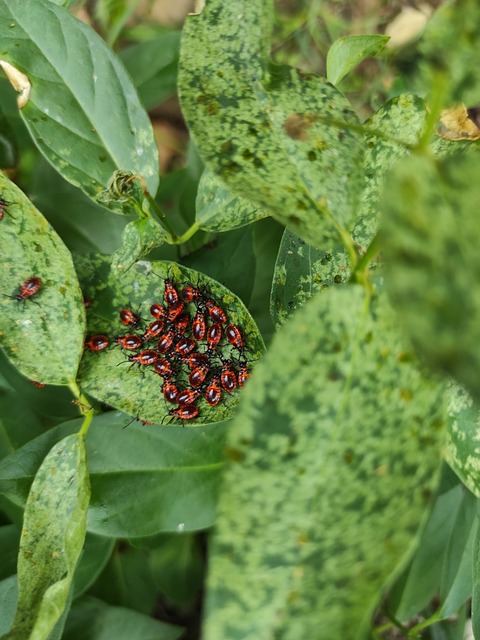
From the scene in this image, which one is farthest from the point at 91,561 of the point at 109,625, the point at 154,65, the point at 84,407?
the point at 154,65

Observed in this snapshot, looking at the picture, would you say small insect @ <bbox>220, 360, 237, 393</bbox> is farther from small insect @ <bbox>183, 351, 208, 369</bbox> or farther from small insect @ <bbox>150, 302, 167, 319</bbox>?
small insect @ <bbox>150, 302, 167, 319</bbox>

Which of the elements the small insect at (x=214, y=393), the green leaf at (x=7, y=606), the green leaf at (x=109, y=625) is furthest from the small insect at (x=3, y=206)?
the green leaf at (x=109, y=625)

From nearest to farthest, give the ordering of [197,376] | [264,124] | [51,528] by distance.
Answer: [264,124], [51,528], [197,376]

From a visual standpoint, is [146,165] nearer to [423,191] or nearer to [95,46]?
[95,46]

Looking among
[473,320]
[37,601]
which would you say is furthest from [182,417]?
[473,320]

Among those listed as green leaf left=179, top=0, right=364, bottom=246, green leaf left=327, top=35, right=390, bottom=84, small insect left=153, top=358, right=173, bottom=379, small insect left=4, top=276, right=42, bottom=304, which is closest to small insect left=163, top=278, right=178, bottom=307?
small insect left=153, top=358, right=173, bottom=379

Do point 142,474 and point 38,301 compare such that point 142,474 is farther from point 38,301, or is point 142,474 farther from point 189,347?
point 38,301

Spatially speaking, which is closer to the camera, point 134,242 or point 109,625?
point 134,242
